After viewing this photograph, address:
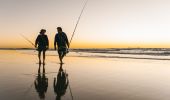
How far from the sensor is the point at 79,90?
7.86 meters

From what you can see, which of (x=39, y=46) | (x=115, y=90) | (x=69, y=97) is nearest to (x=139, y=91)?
(x=115, y=90)

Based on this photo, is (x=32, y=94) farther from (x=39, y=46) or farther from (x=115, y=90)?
(x=39, y=46)

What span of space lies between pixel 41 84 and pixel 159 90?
3.35 metres

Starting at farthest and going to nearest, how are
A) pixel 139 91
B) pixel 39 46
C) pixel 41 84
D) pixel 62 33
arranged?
1. pixel 39 46
2. pixel 62 33
3. pixel 41 84
4. pixel 139 91

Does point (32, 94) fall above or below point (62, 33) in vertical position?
below

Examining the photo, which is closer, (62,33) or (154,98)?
(154,98)

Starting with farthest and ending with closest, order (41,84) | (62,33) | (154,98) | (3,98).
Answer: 1. (62,33)
2. (41,84)
3. (154,98)
4. (3,98)

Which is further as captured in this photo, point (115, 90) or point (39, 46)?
point (39, 46)

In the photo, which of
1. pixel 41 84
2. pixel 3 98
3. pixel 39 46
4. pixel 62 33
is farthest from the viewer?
pixel 39 46

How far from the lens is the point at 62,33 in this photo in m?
16.8

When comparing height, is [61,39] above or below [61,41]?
above

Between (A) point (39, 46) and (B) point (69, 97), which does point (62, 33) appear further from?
(B) point (69, 97)

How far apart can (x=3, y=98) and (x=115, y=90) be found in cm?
299

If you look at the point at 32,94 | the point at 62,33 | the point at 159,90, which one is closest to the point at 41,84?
the point at 32,94
